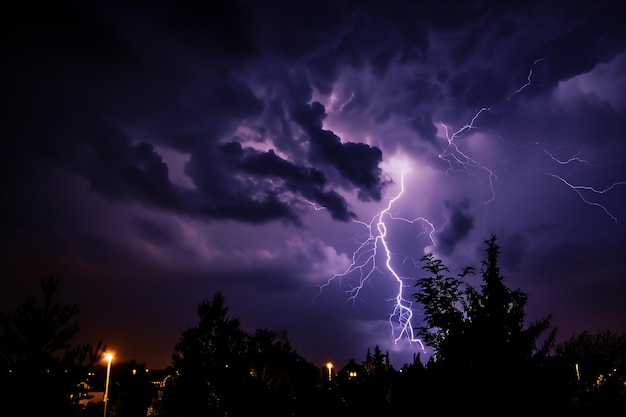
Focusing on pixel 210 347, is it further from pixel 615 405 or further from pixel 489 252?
pixel 615 405

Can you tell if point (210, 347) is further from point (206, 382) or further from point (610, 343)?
point (610, 343)

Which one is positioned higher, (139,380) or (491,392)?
(491,392)

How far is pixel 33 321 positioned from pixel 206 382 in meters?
7.75

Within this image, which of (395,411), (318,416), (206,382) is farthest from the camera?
(206,382)

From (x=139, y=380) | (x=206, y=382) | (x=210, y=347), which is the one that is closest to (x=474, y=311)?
(x=206, y=382)

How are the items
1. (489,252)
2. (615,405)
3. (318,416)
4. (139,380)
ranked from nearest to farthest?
(615,405)
(318,416)
(489,252)
(139,380)

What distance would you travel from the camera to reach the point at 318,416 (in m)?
10.1

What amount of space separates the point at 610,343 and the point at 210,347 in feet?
130

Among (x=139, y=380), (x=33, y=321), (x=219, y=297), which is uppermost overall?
(x=219, y=297)

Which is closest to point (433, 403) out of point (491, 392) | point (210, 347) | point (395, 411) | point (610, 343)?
point (395, 411)

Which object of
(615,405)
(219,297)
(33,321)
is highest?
(219,297)

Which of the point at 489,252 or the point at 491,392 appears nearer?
the point at 491,392

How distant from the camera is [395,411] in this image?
7.10 metres

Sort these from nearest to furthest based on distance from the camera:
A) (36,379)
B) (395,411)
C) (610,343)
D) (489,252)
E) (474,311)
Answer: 1. (474,311)
2. (36,379)
3. (395,411)
4. (489,252)
5. (610,343)
